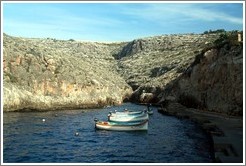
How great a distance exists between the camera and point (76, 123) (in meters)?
→ 71.7

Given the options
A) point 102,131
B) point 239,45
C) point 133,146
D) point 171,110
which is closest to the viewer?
point 133,146

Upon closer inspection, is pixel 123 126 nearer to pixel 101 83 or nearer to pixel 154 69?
pixel 101 83

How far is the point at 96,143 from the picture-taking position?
52.1m

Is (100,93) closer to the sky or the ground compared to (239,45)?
closer to the ground

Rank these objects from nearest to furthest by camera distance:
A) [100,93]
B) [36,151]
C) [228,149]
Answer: [228,149] < [36,151] < [100,93]

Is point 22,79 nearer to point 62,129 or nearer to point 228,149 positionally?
point 62,129

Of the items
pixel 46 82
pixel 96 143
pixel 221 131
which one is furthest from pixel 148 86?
pixel 96 143

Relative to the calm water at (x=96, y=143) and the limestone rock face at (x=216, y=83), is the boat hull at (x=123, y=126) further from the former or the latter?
the limestone rock face at (x=216, y=83)

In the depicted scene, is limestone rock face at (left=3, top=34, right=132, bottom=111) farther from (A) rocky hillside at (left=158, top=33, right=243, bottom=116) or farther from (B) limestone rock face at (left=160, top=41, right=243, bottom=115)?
(B) limestone rock face at (left=160, top=41, right=243, bottom=115)

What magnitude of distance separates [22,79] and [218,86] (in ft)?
169

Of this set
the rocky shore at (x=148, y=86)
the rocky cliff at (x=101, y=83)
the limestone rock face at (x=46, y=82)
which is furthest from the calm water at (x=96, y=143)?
the limestone rock face at (x=46, y=82)

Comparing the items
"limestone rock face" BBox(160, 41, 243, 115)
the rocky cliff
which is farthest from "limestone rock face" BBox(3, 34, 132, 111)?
"limestone rock face" BBox(160, 41, 243, 115)

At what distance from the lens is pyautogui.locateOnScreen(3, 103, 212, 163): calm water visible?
138 ft

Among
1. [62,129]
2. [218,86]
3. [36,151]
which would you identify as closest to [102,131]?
[62,129]
